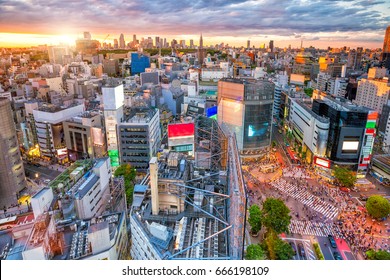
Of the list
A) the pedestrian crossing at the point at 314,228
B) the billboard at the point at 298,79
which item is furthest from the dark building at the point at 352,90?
the pedestrian crossing at the point at 314,228

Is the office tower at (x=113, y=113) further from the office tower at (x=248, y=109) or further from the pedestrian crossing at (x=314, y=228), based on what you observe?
the pedestrian crossing at (x=314, y=228)

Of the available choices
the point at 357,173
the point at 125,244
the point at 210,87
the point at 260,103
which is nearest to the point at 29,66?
the point at 210,87

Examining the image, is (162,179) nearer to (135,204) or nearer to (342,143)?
(135,204)

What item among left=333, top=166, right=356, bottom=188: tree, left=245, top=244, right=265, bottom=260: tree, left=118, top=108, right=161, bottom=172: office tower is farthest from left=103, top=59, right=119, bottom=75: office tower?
left=245, top=244, right=265, bottom=260: tree

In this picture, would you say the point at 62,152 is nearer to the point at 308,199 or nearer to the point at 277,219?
the point at 277,219

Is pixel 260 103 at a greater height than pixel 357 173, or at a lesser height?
greater

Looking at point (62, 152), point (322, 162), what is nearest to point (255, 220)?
point (322, 162)
